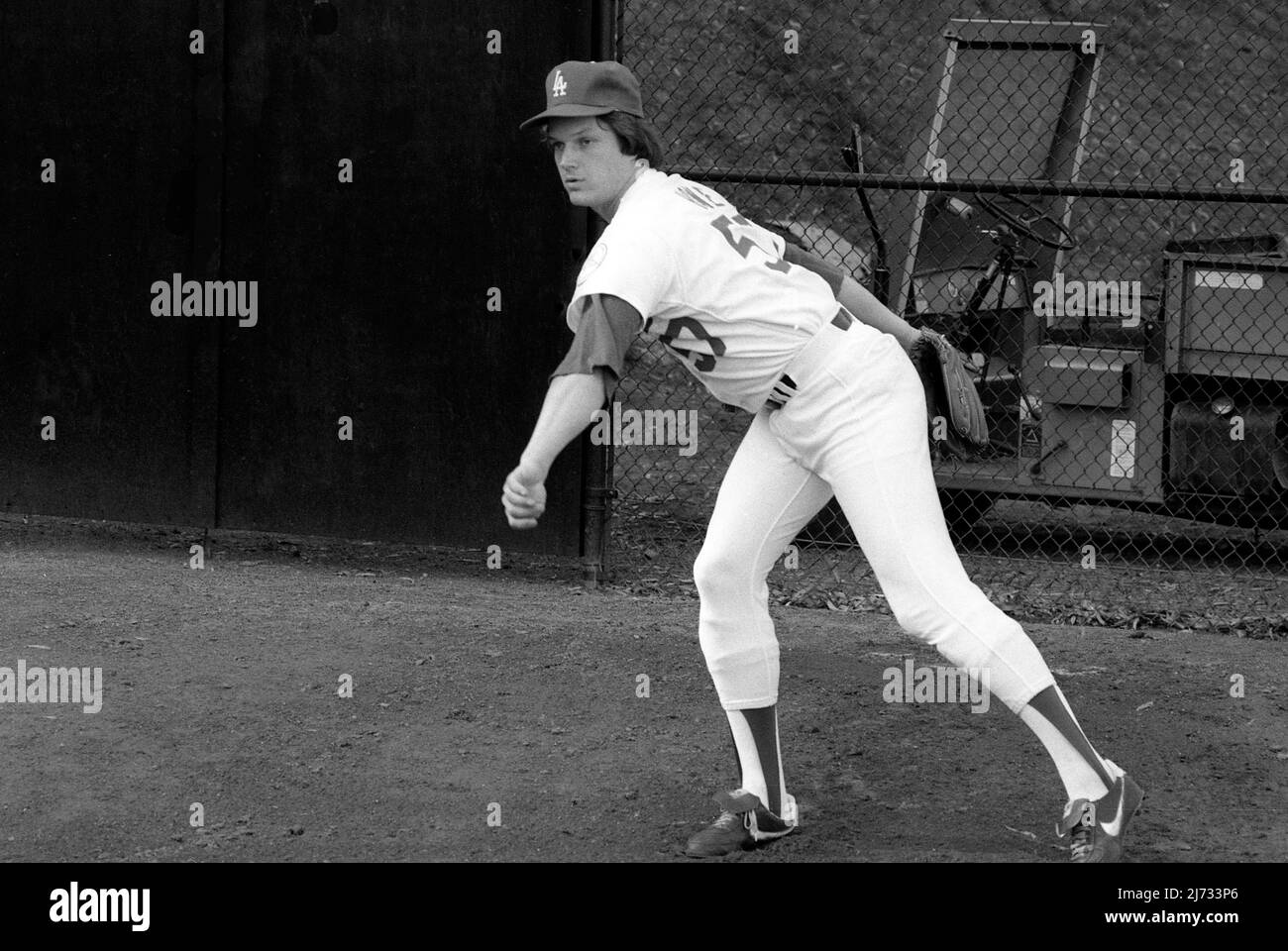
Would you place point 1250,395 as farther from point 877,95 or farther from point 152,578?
point 877,95

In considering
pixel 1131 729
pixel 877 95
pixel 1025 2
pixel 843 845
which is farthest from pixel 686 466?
pixel 1025 2

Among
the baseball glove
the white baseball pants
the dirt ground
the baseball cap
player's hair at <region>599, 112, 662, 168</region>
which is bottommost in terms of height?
the dirt ground

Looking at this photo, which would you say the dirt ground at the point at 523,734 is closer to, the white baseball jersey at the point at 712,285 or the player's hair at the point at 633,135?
the white baseball jersey at the point at 712,285

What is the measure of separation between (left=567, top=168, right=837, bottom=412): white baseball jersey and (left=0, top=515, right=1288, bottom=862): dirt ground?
1217 mm

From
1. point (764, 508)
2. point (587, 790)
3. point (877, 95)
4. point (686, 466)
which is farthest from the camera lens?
point (877, 95)

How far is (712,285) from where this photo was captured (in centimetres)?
360

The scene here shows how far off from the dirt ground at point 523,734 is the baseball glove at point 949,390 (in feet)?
3.30

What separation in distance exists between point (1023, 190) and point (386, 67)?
107 inches

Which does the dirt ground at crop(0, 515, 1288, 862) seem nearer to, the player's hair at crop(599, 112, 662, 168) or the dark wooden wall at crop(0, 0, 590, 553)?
the dark wooden wall at crop(0, 0, 590, 553)

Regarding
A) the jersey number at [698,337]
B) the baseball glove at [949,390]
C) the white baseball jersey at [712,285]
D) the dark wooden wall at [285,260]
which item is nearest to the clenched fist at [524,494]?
the white baseball jersey at [712,285]

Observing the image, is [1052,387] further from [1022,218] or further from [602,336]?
[602,336]

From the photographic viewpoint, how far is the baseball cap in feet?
11.8

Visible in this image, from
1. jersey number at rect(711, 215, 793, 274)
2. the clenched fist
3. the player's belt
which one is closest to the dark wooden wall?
jersey number at rect(711, 215, 793, 274)

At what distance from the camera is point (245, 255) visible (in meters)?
6.99
